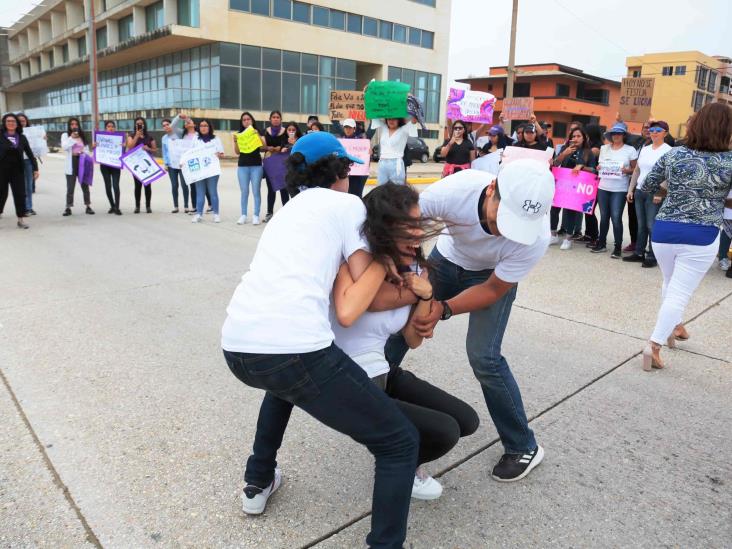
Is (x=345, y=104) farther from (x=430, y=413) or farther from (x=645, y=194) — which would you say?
(x=430, y=413)

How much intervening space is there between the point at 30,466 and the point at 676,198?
434 cm

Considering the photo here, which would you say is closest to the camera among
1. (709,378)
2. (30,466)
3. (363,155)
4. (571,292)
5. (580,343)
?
(30,466)

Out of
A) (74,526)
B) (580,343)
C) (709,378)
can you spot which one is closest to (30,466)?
(74,526)

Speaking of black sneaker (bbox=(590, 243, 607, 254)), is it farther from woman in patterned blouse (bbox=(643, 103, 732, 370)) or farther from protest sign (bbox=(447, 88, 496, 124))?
woman in patterned blouse (bbox=(643, 103, 732, 370))

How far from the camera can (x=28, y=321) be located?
15.8 ft

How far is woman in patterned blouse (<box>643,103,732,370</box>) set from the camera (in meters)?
4.07

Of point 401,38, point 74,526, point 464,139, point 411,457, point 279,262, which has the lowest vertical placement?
point 74,526

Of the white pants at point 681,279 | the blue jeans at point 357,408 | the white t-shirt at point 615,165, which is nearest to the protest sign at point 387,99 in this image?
the white t-shirt at point 615,165

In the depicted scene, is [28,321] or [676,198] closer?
[676,198]

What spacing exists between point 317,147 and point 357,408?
99cm

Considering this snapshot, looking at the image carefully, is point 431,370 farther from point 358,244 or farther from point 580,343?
point 358,244

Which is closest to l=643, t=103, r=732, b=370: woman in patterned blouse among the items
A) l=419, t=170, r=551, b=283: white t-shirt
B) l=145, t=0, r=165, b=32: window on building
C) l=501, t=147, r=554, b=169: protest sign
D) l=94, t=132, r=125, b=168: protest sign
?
l=419, t=170, r=551, b=283: white t-shirt

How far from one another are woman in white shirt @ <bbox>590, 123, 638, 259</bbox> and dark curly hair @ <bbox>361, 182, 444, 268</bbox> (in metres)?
6.78

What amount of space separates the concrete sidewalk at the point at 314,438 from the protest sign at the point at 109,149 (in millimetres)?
5778
